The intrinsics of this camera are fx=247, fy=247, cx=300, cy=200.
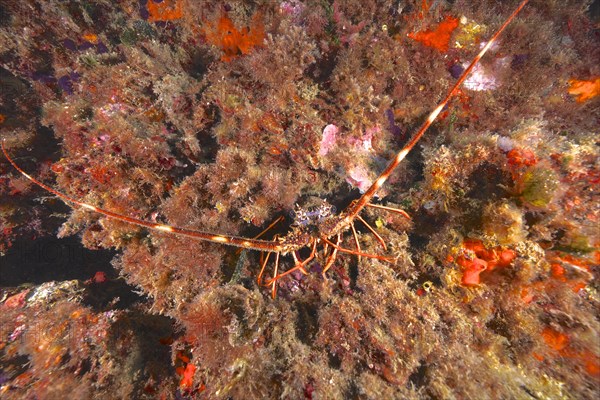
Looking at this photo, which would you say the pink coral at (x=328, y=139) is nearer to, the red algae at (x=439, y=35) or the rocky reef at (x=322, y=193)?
the rocky reef at (x=322, y=193)

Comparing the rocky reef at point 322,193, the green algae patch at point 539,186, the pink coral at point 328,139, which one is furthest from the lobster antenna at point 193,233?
the green algae patch at point 539,186

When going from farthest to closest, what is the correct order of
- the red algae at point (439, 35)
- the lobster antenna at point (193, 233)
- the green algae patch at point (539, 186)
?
the red algae at point (439, 35) → the lobster antenna at point (193, 233) → the green algae patch at point (539, 186)

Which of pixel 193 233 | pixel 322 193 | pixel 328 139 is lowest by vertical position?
pixel 322 193

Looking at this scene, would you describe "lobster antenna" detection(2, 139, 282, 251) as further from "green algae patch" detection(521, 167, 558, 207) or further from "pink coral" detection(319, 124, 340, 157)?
"green algae patch" detection(521, 167, 558, 207)

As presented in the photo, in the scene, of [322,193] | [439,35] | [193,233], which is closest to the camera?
[193,233]

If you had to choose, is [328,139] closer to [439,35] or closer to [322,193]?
[322,193]

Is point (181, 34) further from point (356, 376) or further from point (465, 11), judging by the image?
point (356, 376)

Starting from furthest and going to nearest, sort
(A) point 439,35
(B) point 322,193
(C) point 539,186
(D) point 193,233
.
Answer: (B) point 322,193 → (A) point 439,35 → (D) point 193,233 → (C) point 539,186

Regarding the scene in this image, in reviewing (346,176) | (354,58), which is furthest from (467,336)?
(354,58)

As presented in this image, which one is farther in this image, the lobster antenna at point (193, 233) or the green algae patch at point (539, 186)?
the lobster antenna at point (193, 233)

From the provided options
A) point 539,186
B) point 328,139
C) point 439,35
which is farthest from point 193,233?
point 439,35
